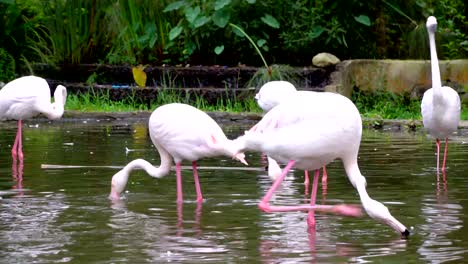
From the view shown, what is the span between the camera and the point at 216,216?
22.0 ft

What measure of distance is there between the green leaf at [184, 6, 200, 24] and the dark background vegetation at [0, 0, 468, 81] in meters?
0.02

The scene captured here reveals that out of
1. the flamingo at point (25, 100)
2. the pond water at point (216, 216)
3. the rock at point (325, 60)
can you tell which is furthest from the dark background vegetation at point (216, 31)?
the pond water at point (216, 216)

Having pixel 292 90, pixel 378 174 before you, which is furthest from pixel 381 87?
pixel 378 174

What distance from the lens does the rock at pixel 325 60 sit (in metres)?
15.1

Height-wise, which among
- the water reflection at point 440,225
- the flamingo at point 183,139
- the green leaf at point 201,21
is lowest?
the water reflection at point 440,225

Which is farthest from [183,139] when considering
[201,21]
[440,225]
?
[201,21]

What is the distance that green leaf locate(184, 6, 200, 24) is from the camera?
1553 cm

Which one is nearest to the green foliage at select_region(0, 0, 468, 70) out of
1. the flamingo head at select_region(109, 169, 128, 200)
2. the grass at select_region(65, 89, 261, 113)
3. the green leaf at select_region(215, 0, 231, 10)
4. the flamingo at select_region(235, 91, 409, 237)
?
the green leaf at select_region(215, 0, 231, 10)

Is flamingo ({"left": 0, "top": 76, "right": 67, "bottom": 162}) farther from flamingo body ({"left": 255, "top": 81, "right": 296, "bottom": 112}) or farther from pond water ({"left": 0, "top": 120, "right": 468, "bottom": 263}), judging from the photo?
flamingo body ({"left": 255, "top": 81, "right": 296, "bottom": 112})

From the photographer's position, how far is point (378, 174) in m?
8.73

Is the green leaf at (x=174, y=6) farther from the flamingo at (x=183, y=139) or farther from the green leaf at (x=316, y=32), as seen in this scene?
the flamingo at (x=183, y=139)

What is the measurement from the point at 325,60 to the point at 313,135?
9079mm

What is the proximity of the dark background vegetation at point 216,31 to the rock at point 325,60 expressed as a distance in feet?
1.36

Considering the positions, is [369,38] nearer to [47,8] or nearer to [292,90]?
[47,8]
